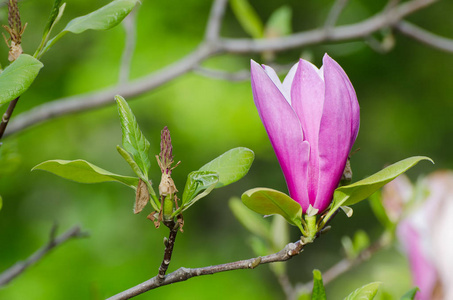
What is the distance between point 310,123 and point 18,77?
20cm

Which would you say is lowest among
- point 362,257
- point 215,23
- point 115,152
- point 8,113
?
point 362,257

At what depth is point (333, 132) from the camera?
1.32 ft

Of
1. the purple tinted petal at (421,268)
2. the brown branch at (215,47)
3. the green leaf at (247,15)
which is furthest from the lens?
the green leaf at (247,15)

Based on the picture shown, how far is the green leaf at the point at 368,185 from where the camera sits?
40cm

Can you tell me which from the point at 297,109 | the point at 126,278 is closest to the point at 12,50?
the point at 297,109

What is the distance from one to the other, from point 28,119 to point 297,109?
65 cm

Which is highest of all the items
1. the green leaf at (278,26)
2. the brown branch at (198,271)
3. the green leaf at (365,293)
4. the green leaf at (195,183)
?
the green leaf at (278,26)

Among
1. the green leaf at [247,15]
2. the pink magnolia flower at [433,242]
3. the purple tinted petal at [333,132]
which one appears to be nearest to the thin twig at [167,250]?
the purple tinted petal at [333,132]

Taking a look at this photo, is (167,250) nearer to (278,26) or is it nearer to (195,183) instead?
(195,183)

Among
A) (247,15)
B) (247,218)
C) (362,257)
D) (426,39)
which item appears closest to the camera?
(247,218)

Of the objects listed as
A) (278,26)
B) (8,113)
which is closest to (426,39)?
(278,26)

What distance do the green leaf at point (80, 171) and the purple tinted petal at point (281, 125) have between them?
106mm

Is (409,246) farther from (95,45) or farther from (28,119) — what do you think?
(95,45)

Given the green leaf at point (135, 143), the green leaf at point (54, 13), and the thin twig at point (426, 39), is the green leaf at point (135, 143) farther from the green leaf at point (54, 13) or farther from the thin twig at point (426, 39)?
the thin twig at point (426, 39)
